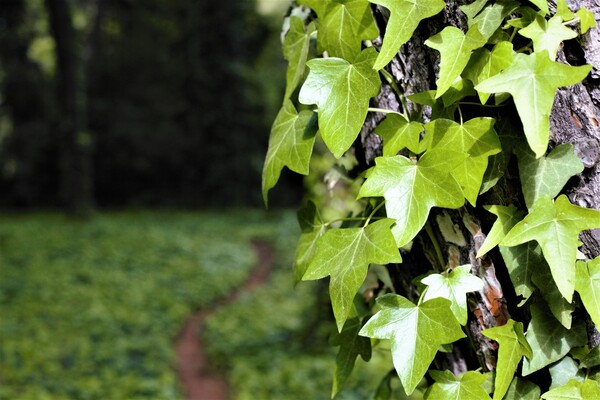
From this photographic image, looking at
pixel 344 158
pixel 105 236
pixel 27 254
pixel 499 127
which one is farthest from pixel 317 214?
pixel 105 236

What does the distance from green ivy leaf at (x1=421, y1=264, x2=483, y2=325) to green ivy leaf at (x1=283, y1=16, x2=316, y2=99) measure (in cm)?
36

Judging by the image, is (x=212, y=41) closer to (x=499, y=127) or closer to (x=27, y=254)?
(x=27, y=254)

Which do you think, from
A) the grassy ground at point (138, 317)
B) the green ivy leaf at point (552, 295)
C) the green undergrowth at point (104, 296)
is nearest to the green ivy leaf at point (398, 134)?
the green ivy leaf at point (552, 295)

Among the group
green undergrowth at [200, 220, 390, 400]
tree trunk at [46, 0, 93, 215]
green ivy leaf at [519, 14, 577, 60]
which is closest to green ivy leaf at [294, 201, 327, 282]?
green ivy leaf at [519, 14, 577, 60]

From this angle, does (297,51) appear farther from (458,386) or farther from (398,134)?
(458,386)

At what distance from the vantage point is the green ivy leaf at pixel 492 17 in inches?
26.5

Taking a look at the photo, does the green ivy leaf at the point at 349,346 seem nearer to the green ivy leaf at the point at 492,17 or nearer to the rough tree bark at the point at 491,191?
the rough tree bark at the point at 491,191

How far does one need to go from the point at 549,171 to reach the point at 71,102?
1294 cm

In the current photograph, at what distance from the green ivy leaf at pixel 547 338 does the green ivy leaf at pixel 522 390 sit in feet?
0.11

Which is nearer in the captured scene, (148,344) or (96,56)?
(148,344)

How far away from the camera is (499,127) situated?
27.6 inches

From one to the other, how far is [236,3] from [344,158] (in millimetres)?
16890

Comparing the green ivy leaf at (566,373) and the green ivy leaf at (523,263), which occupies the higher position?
the green ivy leaf at (523,263)

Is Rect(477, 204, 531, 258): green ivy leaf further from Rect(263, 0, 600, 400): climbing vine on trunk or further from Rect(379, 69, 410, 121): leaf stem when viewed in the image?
Rect(379, 69, 410, 121): leaf stem
